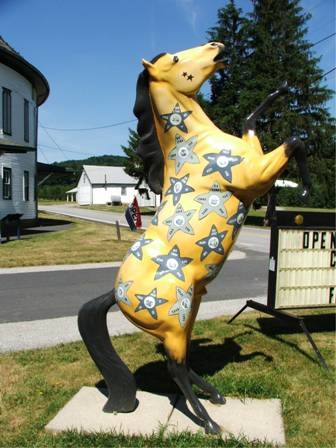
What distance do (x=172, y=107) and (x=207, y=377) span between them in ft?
8.26

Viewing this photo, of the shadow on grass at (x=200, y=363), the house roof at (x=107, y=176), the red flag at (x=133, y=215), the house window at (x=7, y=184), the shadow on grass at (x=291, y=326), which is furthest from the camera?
the house roof at (x=107, y=176)

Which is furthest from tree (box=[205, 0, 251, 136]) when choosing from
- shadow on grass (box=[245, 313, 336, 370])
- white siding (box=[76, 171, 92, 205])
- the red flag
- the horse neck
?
white siding (box=[76, 171, 92, 205])

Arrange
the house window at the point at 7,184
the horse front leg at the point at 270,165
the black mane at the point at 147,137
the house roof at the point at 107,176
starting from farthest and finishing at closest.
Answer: the house roof at the point at 107,176 < the house window at the point at 7,184 < the black mane at the point at 147,137 < the horse front leg at the point at 270,165

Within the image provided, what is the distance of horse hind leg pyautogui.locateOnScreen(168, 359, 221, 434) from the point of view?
3344mm

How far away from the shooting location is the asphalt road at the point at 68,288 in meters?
7.34

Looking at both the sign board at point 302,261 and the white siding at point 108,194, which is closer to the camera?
the sign board at point 302,261

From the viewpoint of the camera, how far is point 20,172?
21.6 meters

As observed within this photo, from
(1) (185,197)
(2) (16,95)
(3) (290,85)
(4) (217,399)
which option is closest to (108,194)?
(3) (290,85)

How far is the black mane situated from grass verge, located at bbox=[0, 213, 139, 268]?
8.62 metres

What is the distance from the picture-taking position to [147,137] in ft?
11.8

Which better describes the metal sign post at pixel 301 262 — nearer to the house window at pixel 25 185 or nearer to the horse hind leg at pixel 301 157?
the horse hind leg at pixel 301 157

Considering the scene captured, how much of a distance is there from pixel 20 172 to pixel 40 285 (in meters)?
13.4

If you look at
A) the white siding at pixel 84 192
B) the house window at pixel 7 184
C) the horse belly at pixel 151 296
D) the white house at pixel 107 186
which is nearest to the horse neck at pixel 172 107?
the horse belly at pixel 151 296

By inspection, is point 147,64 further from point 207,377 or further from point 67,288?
point 67,288
